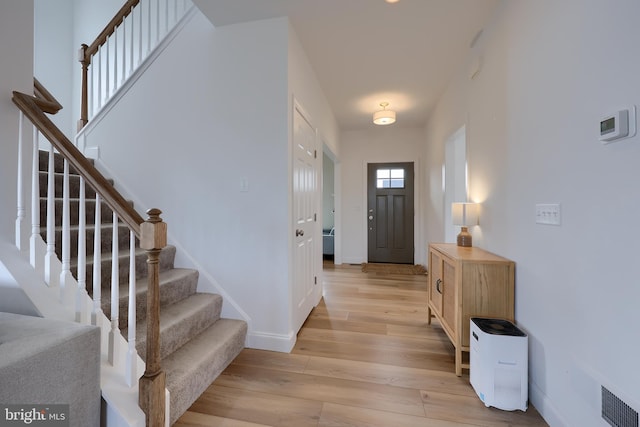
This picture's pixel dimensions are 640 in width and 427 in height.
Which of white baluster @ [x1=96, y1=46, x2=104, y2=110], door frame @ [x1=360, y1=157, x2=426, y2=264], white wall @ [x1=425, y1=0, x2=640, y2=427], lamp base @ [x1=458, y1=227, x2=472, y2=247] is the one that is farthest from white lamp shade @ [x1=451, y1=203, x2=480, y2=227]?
white baluster @ [x1=96, y1=46, x2=104, y2=110]

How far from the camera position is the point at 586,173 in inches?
46.2

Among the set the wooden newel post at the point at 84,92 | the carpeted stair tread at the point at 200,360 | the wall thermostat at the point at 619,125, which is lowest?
the carpeted stair tread at the point at 200,360

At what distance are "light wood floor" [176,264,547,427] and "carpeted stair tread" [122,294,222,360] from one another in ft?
1.16

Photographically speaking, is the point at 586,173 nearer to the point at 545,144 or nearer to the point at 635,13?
the point at 545,144

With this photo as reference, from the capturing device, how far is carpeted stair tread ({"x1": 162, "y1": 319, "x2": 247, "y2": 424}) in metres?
1.40

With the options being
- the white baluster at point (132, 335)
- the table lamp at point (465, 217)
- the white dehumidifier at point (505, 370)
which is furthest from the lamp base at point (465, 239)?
the white baluster at point (132, 335)

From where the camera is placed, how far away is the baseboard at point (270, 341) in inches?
81.7

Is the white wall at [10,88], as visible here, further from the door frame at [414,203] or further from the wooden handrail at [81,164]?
the door frame at [414,203]

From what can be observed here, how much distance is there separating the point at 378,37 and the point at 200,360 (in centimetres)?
289

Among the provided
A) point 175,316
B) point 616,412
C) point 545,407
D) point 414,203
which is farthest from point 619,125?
point 414,203

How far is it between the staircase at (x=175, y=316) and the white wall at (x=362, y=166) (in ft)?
11.2

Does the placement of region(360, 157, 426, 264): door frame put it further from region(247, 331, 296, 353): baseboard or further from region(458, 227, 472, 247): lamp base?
region(247, 331, 296, 353): baseboard

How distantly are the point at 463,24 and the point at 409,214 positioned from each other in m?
3.40

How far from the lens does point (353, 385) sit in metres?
1.69
